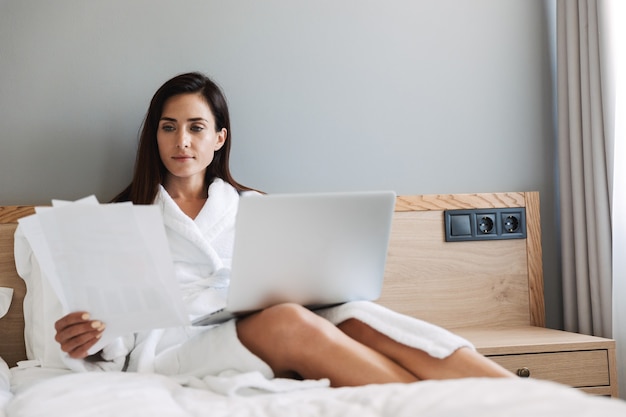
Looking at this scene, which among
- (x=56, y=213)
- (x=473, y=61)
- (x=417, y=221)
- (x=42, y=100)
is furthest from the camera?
(x=473, y=61)

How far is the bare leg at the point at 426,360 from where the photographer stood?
1380 mm

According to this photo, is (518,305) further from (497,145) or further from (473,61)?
(473,61)

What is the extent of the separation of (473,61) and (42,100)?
1376 millimetres

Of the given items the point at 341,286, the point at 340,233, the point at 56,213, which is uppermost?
the point at 56,213

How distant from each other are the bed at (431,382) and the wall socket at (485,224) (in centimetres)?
2

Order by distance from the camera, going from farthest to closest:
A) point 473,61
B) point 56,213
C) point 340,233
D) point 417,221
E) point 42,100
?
1. point 473,61
2. point 417,221
3. point 42,100
4. point 340,233
5. point 56,213

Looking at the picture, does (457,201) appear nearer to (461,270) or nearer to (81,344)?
(461,270)

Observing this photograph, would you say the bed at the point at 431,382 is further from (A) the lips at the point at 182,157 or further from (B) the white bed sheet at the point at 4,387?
(A) the lips at the point at 182,157

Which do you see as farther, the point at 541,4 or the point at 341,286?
the point at 541,4

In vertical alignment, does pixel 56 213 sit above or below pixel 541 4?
below

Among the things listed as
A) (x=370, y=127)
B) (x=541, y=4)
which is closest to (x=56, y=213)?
(x=370, y=127)

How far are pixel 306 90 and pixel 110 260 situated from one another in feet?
3.74

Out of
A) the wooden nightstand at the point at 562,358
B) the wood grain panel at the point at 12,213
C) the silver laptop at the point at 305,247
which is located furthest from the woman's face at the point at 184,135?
the wooden nightstand at the point at 562,358

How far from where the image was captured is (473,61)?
250 centimetres
